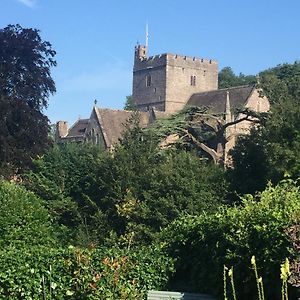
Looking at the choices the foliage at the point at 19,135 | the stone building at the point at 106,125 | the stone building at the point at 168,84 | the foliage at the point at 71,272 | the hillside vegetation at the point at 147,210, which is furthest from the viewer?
the stone building at the point at 168,84

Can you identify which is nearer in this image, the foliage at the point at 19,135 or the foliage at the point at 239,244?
the foliage at the point at 239,244

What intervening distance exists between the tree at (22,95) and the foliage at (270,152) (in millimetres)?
11215

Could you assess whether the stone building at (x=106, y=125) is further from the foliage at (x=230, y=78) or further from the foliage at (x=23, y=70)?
the foliage at (x=230, y=78)

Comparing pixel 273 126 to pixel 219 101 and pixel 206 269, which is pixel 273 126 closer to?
pixel 206 269

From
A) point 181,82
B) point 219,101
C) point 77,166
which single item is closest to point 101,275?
point 77,166

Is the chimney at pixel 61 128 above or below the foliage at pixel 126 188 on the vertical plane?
above

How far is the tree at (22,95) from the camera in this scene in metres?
33.5

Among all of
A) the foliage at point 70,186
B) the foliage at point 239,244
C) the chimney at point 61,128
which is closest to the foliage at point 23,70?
the foliage at point 70,186

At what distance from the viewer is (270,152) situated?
25.0 m

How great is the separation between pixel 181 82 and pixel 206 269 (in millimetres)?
65579

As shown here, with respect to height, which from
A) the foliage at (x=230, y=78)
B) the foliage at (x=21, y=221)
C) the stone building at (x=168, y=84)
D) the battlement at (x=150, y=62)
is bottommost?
the foliage at (x=21, y=221)

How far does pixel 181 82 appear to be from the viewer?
261ft

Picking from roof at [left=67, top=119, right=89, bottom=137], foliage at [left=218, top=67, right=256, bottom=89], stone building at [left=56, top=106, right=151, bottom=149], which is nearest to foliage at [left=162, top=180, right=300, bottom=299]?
stone building at [left=56, top=106, right=151, bottom=149]

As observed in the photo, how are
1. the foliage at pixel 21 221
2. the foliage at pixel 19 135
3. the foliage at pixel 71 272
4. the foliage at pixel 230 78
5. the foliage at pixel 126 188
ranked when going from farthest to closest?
1. the foliage at pixel 230 78
2. the foliage at pixel 19 135
3. the foliage at pixel 126 188
4. the foliage at pixel 21 221
5. the foliage at pixel 71 272
